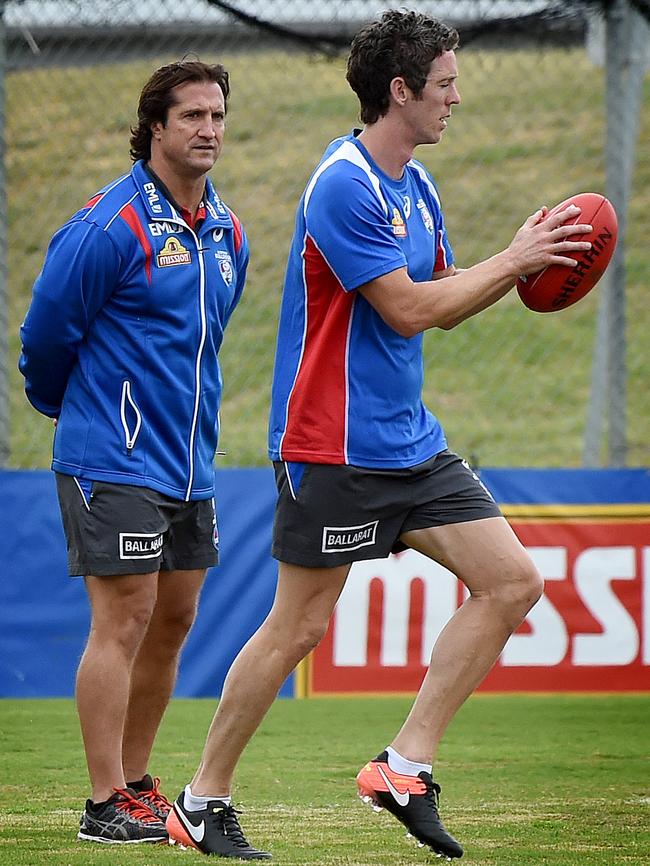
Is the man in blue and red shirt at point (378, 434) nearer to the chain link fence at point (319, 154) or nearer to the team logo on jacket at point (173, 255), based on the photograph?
the team logo on jacket at point (173, 255)

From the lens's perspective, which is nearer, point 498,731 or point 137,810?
point 137,810

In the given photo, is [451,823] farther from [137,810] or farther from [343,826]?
[137,810]

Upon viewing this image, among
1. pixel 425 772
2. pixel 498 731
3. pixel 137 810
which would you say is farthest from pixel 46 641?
pixel 425 772

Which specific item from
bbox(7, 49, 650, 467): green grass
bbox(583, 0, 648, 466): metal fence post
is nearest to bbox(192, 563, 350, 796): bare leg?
bbox(583, 0, 648, 466): metal fence post

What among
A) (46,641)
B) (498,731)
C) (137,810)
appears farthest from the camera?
(46,641)

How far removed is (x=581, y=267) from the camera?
3801 millimetres

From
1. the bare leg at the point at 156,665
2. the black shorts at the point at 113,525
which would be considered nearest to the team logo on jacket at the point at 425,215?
the black shorts at the point at 113,525

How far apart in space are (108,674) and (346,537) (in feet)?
2.63

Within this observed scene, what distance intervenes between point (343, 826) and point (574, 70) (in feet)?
39.0

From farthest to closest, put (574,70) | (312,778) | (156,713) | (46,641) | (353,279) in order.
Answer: (574,70)
(46,641)
(312,778)
(156,713)
(353,279)

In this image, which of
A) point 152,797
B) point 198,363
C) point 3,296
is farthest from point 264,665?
point 3,296

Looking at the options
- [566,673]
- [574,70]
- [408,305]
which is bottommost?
[566,673]

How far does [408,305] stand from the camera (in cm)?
361

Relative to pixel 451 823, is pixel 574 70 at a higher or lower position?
higher
